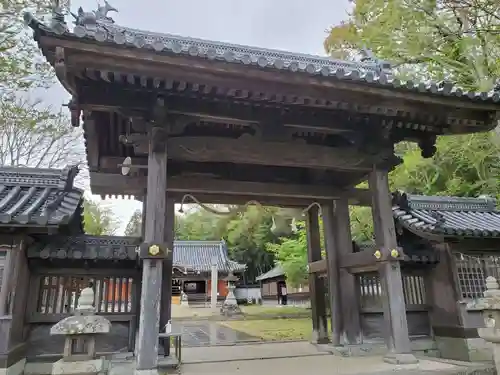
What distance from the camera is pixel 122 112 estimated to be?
4.60 metres

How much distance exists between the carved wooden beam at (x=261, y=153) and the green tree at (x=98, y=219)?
807 inches

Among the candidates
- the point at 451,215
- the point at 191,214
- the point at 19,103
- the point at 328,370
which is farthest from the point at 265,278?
the point at 328,370

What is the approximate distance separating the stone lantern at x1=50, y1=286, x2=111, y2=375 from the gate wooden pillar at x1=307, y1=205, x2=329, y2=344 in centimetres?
498

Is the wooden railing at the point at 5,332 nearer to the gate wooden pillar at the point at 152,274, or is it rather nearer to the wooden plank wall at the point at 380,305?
the gate wooden pillar at the point at 152,274

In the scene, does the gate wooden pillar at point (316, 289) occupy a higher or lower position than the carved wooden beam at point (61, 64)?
lower

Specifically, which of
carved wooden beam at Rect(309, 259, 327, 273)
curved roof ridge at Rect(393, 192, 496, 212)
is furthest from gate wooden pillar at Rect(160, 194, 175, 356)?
curved roof ridge at Rect(393, 192, 496, 212)

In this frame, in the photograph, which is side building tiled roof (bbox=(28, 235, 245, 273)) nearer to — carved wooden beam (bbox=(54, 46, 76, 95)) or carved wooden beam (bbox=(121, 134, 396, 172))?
carved wooden beam (bbox=(121, 134, 396, 172))

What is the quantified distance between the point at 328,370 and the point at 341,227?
272cm

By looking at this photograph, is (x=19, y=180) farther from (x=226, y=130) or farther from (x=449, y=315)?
(x=449, y=315)

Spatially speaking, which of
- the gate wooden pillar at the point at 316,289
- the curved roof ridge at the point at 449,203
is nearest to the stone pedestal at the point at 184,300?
the gate wooden pillar at the point at 316,289

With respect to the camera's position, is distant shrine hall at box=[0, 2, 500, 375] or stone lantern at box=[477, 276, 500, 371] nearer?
distant shrine hall at box=[0, 2, 500, 375]

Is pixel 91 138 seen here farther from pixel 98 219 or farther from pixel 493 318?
pixel 98 219

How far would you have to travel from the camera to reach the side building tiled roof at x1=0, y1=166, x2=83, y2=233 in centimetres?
538

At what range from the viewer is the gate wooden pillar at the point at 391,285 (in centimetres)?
493
